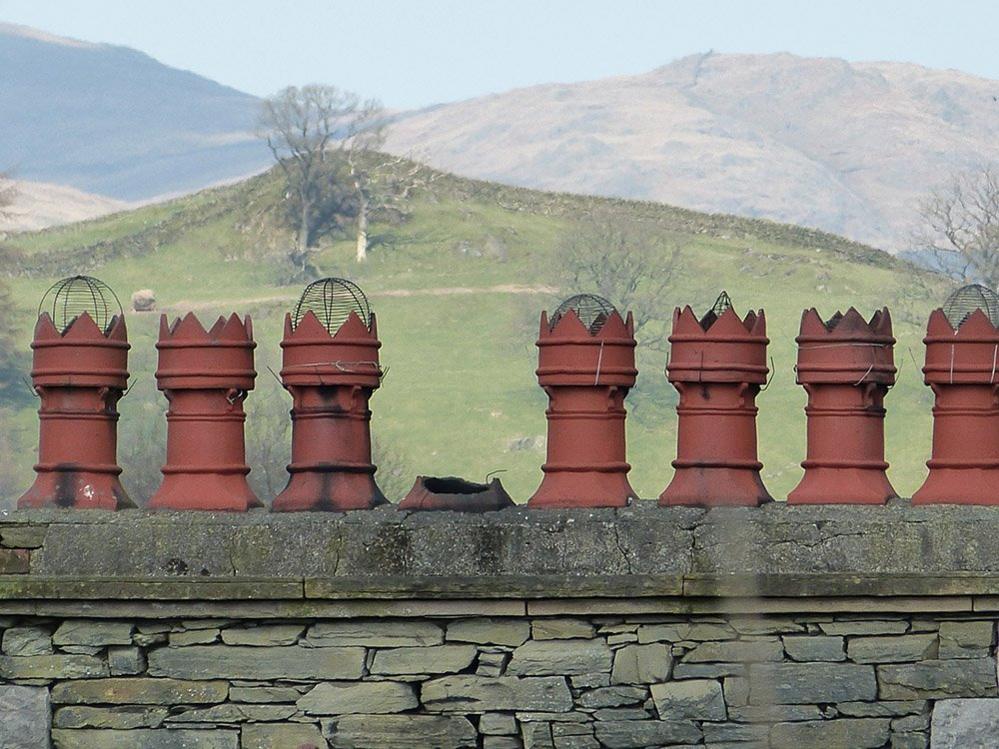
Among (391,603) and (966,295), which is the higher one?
(966,295)

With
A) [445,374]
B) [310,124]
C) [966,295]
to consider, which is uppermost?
[310,124]

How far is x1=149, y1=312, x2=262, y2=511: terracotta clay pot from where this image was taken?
24.5ft

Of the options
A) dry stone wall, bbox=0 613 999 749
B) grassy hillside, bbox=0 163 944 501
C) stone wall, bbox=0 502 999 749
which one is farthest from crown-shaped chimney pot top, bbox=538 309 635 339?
grassy hillside, bbox=0 163 944 501

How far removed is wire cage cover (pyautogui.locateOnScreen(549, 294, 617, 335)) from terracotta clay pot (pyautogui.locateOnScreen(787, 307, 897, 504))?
2.49ft

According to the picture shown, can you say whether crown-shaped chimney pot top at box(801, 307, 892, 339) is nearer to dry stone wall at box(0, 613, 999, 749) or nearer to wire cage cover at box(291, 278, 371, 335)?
dry stone wall at box(0, 613, 999, 749)

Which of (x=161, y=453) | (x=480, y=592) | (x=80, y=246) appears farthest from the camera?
(x=80, y=246)

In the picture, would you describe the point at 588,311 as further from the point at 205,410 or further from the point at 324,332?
the point at 205,410

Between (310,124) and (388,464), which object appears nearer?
(388,464)

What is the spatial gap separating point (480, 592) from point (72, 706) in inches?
60.7

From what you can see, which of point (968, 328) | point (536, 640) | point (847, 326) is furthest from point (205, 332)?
point (968, 328)

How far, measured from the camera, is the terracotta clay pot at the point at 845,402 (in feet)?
24.2

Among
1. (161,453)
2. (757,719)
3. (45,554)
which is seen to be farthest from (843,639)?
(161,453)

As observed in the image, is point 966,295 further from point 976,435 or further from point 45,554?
point 45,554

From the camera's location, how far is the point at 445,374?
53750 mm
